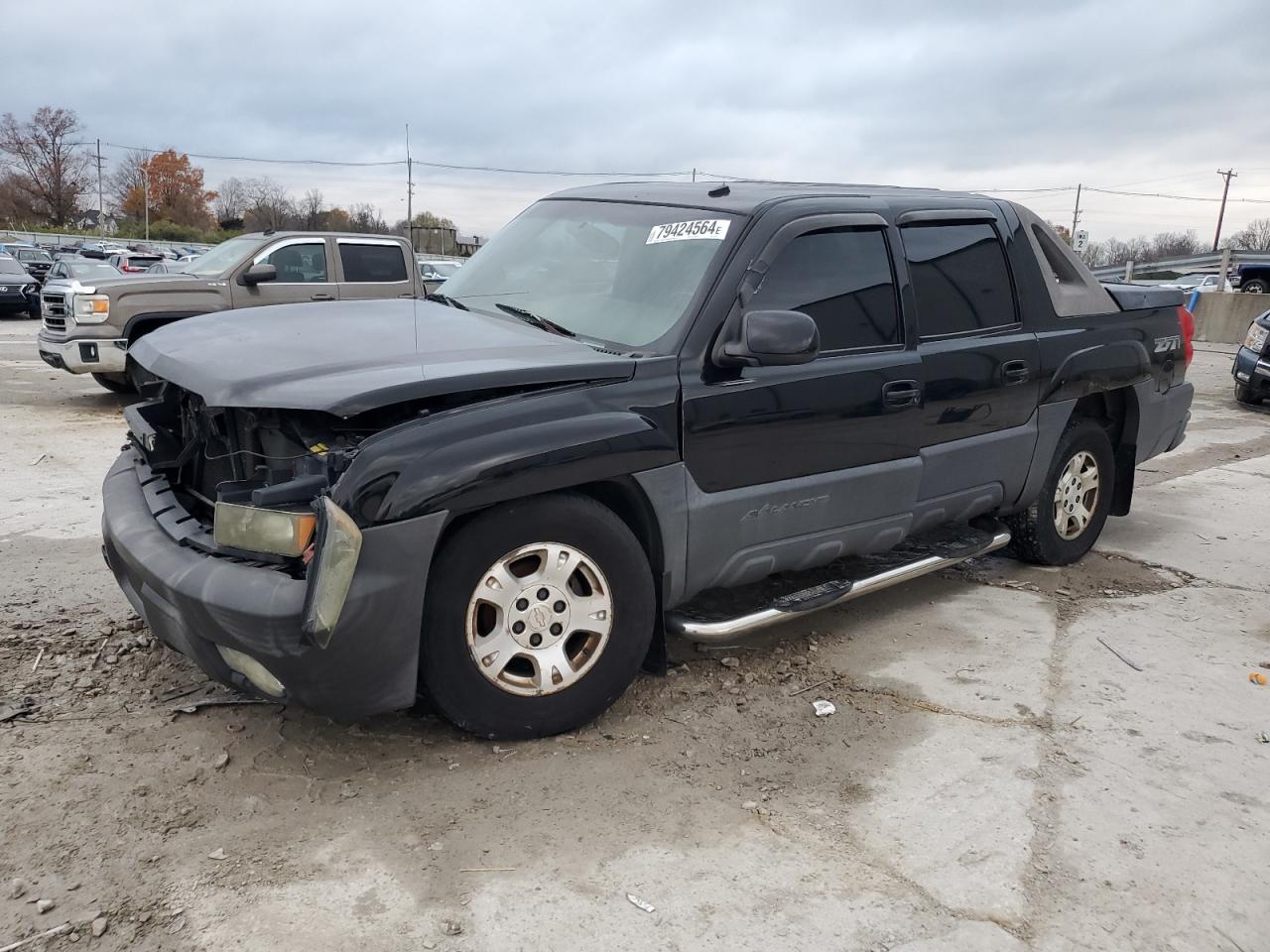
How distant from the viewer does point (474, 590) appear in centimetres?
306

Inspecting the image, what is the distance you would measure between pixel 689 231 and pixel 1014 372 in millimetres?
1784

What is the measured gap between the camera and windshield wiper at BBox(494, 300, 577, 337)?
151 inches

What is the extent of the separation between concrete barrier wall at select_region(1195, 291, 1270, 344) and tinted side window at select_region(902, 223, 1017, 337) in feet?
64.2

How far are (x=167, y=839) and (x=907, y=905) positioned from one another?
1.96 m

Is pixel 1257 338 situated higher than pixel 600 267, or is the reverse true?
pixel 600 267

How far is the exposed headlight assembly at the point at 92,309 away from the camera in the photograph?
10.0 metres

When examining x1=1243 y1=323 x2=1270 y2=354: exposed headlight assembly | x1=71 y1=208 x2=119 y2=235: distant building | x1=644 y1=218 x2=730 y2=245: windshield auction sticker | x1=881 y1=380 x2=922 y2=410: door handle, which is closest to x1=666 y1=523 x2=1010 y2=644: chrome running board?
x1=881 y1=380 x2=922 y2=410: door handle

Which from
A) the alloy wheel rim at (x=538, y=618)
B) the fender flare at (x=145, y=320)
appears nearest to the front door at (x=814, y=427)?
the alloy wheel rim at (x=538, y=618)

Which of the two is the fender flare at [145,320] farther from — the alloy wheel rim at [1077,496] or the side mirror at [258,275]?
the alloy wheel rim at [1077,496]

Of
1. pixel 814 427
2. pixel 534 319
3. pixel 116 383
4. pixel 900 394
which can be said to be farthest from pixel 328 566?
pixel 116 383

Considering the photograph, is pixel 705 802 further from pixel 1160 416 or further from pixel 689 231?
pixel 1160 416

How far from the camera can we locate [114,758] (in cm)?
320

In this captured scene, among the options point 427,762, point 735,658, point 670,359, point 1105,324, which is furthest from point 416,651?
point 1105,324

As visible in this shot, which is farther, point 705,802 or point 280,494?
point 705,802
